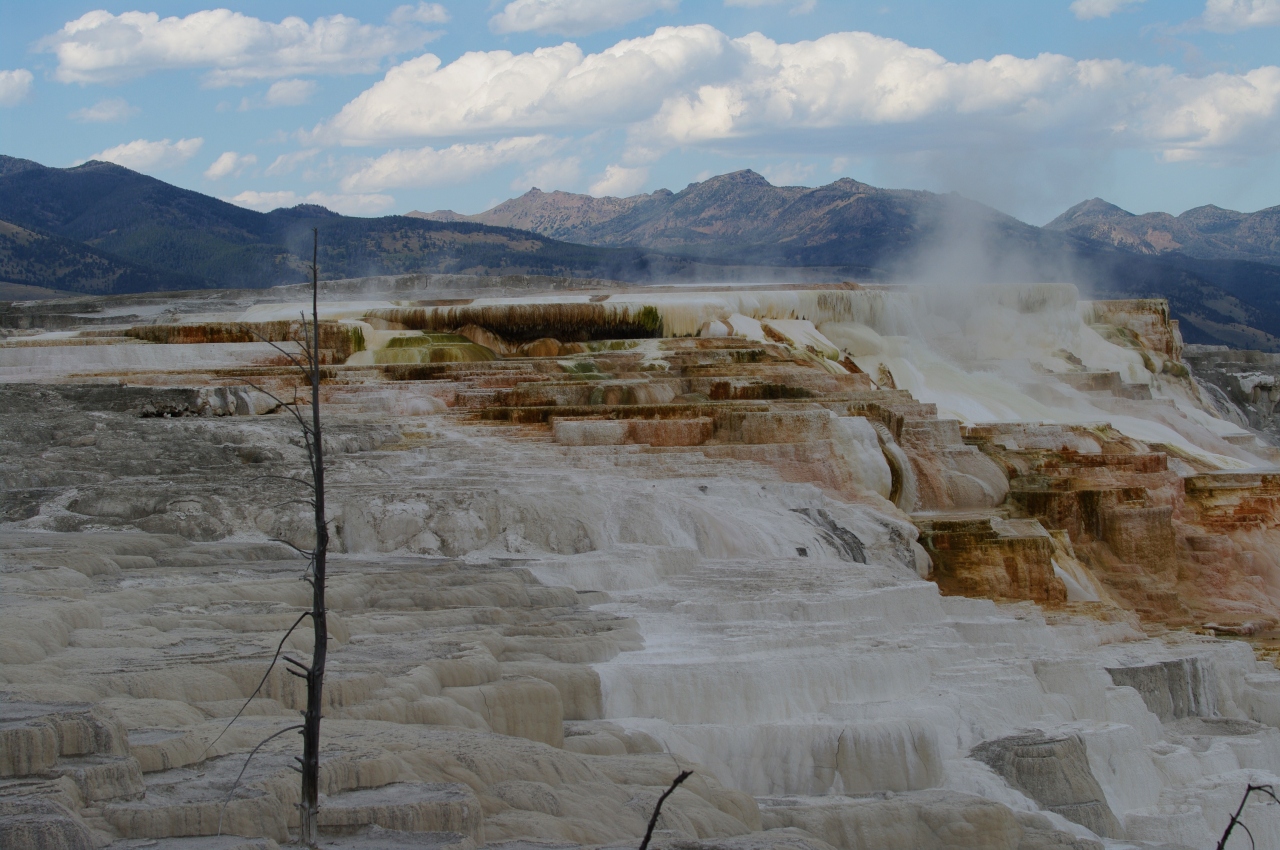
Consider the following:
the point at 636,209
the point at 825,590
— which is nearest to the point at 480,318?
the point at 825,590

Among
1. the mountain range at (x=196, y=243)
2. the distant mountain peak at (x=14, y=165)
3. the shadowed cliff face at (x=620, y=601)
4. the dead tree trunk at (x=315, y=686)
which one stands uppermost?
the distant mountain peak at (x=14, y=165)

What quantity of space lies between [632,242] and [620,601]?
10621 cm

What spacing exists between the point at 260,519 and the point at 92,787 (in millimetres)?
7457

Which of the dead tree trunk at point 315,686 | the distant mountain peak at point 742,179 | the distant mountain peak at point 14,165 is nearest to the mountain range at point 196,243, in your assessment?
the distant mountain peak at point 14,165

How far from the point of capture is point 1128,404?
28.9m

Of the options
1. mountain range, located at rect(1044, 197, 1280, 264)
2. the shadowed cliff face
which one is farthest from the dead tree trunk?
mountain range, located at rect(1044, 197, 1280, 264)

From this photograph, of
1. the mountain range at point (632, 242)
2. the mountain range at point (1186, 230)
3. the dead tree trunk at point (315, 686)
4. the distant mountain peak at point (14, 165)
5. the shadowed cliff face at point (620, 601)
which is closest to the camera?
the dead tree trunk at point (315, 686)

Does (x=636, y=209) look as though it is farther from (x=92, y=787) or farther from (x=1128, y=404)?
(x=92, y=787)

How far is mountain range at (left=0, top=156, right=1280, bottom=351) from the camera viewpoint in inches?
2822

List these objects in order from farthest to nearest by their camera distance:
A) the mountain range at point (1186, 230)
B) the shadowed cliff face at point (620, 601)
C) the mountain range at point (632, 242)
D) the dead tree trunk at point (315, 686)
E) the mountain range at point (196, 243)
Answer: the mountain range at point (1186, 230)
the mountain range at point (196, 243)
the mountain range at point (632, 242)
the shadowed cliff face at point (620, 601)
the dead tree trunk at point (315, 686)

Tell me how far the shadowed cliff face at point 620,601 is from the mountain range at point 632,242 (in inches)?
970

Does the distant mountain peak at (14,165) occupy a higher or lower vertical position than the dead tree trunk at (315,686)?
higher

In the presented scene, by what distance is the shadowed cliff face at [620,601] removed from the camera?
7.53 m

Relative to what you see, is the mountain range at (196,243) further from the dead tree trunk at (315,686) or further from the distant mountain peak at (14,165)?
the dead tree trunk at (315,686)
